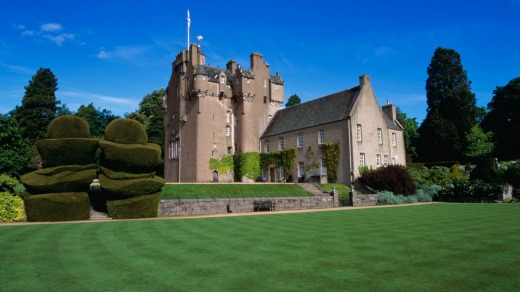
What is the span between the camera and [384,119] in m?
37.3

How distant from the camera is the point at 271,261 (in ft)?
22.8

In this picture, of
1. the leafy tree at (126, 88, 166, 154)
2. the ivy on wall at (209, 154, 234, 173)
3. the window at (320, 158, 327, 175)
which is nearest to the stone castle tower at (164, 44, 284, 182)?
the ivy on wall at (209, 154, 234, 173)

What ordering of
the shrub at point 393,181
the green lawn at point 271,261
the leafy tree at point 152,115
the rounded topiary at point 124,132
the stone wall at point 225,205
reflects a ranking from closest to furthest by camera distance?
1. the green lawn at point 271,261
2. the rounded topiary at point 124,132
3. the stone wall at point 225,205
4. the shrub at point 393,181
5. the leafy tree at point 152,115

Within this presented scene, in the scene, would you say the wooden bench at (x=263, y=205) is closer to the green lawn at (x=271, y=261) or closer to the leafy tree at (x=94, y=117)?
the green lawn at (x=271, y=261)

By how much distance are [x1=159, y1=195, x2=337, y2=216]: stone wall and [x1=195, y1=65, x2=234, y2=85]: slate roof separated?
69.4ft

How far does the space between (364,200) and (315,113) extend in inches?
533

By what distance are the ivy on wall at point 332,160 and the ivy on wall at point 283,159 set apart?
4.47 meters

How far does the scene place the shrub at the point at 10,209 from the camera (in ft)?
55.5

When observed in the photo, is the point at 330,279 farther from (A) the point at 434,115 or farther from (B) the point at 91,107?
(B) the point at 91,107

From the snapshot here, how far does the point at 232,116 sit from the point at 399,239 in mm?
34938

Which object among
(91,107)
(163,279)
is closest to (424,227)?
(163,279)

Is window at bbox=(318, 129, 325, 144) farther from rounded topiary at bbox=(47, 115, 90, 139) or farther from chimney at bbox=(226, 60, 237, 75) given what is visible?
rounded topiary at bbox=(47, 115, 90, 139)

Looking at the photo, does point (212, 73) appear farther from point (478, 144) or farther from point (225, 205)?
point (478, 144)

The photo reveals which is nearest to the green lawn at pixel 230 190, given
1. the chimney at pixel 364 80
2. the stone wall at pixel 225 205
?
the stone wall at pixel 225 205
